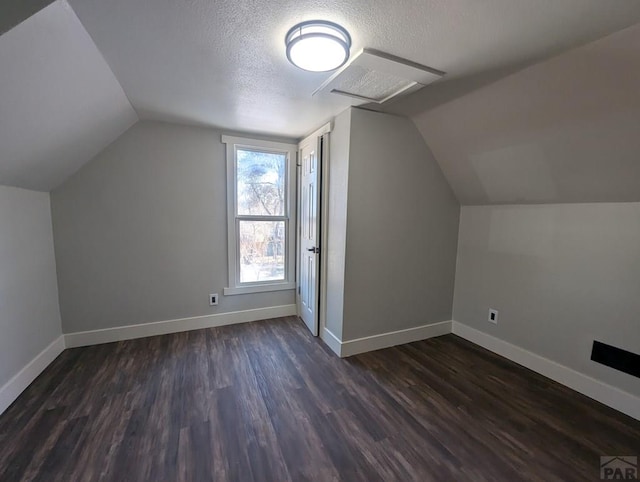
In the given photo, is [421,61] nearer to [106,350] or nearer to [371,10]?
[371,10]

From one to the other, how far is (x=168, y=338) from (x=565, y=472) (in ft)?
10.5

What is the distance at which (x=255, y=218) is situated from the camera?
320cm

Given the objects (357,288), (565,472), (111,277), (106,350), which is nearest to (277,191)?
(357,288)

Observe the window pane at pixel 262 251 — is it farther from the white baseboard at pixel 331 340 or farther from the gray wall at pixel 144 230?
the white baseboard at pixel 331 340

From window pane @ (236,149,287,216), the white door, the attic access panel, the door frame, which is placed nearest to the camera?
the attic access panel

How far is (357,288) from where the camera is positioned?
2.49 meters

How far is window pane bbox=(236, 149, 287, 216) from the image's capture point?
3.12 m

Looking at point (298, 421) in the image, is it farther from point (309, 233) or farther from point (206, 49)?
point (206, 49)

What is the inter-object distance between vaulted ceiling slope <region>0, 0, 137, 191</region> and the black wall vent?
12.1ft

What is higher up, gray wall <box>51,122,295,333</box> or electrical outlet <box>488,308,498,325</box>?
gray wall <box>51,122,295,333</box>


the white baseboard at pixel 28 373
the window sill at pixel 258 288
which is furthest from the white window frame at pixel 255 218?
the white baseboard at pixel 28 373

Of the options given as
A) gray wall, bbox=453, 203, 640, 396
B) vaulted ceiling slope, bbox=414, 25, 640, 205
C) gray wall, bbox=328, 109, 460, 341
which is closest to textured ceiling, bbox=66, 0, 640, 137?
vaulted ceiling slope, bbox=414, 25, 640, 205

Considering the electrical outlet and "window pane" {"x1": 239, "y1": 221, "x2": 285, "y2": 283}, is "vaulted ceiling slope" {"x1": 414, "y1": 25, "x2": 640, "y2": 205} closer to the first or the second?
the electrical outlet

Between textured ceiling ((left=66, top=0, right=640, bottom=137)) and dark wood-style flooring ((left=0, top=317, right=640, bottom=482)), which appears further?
dark wood-style flooring ((left=0, top=317, right=640, bottom=482))
